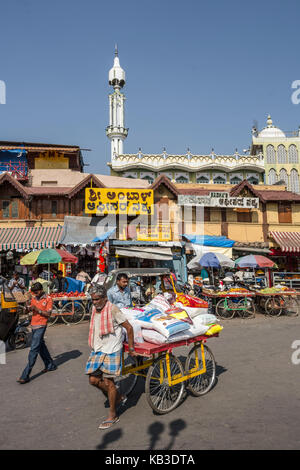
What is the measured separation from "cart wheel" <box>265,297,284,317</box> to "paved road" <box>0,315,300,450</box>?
19.4 feet

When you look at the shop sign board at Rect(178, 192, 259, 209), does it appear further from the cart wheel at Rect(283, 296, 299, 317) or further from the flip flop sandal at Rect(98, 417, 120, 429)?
the flip flop sandal at Rect(98, 417, 120, 429)

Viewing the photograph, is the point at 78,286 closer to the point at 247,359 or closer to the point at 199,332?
the point at 247,359

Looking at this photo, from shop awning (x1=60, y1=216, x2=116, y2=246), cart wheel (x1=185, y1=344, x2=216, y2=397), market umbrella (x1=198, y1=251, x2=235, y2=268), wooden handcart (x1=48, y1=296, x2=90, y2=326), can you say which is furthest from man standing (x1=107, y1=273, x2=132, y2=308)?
shop awning (x1=60, y1=216, x2=116, y2=246)

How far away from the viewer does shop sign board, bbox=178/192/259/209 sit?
79.7 feet

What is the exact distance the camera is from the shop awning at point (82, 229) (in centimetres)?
2022

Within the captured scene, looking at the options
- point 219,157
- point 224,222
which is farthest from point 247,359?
point 219,157

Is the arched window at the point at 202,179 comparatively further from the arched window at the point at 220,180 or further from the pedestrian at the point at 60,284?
the pedestrian at the point at 60,284

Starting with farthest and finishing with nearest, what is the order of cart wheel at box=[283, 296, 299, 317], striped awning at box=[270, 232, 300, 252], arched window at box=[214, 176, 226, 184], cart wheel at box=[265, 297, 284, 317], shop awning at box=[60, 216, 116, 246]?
arched window at box=[214, 176, 226, 184] < striped awning at box=[270, 232, 300, 252] < shop awning at box=[60, 216, 116, 246] < cart wheel at box=[283, 296, 299, 317] < cart wheel at box=[265, 297, 284, 317]

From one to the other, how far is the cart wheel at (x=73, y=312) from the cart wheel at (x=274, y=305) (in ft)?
23.8

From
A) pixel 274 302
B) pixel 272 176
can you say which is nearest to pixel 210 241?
pixel 274 302

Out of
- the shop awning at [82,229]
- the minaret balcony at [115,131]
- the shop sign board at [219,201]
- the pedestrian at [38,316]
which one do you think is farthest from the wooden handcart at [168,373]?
the minaret balcony at [115,131]

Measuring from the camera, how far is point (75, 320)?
1280cm

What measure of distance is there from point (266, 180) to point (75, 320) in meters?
31.7

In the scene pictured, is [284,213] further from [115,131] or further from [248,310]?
[115,131]
